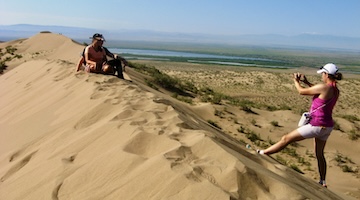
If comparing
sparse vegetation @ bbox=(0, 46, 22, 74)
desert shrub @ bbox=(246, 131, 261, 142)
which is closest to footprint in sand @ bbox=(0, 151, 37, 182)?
desert shrub @ bbox=(246, 131, 261, 142)

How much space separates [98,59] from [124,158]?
5096mm

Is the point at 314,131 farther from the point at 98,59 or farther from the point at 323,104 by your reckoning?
the point at 98,59

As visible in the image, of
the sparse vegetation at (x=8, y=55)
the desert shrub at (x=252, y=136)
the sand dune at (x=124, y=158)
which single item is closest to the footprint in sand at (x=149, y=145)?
the sand dune at (x=124, y=158)

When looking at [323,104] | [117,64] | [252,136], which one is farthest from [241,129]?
[323,104]

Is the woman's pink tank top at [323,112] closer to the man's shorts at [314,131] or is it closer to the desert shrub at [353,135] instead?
the man's shorts at [314,131]

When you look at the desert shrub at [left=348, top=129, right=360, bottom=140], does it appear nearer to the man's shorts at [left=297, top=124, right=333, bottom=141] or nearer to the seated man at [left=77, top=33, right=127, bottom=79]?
the man's shorts at [left=297, top=124, right=333, bottom=141]

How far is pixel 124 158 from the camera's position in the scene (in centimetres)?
323

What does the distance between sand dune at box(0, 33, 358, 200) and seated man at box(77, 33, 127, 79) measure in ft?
5.65

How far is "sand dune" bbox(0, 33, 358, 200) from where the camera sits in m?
2.79

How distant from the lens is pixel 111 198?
108 inches

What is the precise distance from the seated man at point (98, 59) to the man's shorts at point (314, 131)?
4.66 metres

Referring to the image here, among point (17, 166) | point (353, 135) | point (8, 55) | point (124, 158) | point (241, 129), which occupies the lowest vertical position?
point (353, 135)

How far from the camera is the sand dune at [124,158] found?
9.14 ft

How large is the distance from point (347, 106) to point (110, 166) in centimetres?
2002
